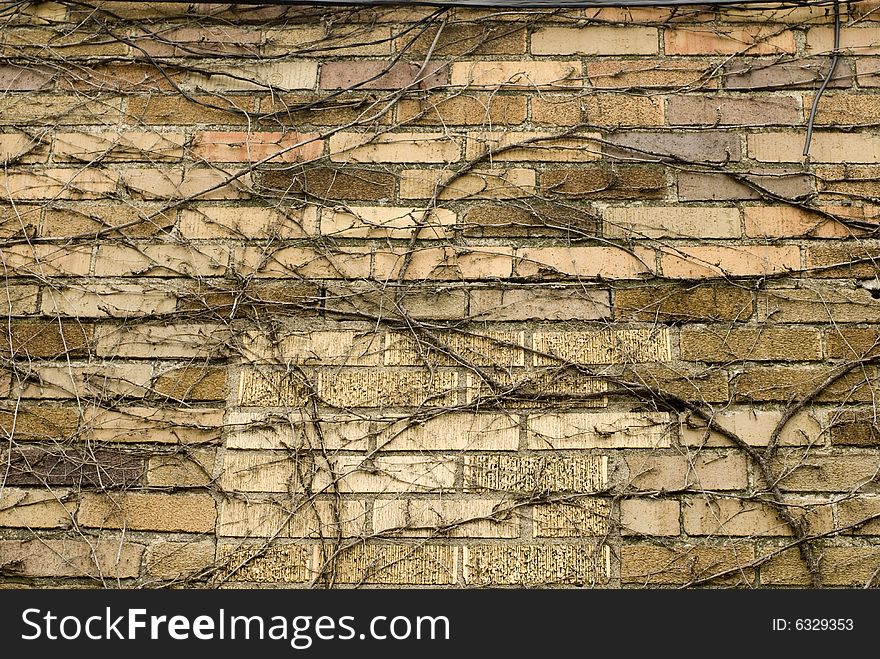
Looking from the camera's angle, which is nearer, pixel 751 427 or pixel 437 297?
pixel 751 427

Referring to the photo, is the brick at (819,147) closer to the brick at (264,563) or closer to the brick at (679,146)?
the brick at (679,146)

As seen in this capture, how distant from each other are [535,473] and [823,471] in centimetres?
68

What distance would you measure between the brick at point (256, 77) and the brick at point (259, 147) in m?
0.15

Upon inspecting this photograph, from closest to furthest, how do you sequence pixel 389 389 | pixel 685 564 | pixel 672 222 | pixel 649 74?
pixel 685 564, pixel 389 389, pixel 672 222, pixel 649 74

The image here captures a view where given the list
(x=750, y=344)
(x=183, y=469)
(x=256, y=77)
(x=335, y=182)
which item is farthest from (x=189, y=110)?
(x=750, y=344)

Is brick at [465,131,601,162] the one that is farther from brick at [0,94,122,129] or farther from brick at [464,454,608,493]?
brick at [0,94,122,129]

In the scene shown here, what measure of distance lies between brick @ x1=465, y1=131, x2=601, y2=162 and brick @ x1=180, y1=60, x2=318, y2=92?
497 mm

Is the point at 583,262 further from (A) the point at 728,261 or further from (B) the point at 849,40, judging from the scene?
(B) the point at 849,40

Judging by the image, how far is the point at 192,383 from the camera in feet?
6.73

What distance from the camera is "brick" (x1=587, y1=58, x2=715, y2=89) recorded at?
7.34 feet

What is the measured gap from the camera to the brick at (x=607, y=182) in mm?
2168

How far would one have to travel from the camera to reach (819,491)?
6.40 ft

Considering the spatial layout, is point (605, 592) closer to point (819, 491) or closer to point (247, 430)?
point (819, 491)

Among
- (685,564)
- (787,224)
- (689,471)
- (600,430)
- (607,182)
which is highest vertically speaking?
(607,182)
